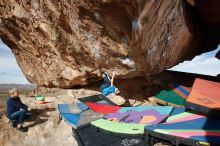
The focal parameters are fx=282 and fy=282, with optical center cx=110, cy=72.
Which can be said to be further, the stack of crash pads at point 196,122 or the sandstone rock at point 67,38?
the sandstone rock at point 67,38

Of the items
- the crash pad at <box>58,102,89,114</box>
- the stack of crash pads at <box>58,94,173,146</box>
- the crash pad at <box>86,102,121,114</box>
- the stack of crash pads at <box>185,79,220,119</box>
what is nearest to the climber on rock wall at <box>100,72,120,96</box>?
the stack of crash pads at <box>58,94,173,146</box>

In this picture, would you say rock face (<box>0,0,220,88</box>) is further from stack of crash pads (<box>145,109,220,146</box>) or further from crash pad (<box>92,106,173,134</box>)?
stack of crash pads (<box>145,109,220,146</box>)

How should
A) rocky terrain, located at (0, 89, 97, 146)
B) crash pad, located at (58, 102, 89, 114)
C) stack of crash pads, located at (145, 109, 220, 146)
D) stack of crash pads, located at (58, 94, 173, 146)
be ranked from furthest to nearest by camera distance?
crash pad, located at (58, 102, 89, 114), rocky terrain, located at (0, 89, 97, 146), stack of crash pads, located at (58, 94, 173, 146), stack of crash pads, located at (145, 109, 220, 146)

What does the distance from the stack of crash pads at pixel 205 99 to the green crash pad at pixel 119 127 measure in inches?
65.9

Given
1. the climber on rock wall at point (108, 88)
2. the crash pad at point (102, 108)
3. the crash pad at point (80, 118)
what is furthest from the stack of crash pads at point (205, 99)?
the climber on rock wall at point (108, 88)

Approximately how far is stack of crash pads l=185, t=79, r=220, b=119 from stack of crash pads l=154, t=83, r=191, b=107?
3.90ft

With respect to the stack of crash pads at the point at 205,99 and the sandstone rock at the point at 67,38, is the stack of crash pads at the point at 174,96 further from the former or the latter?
the sandstone rock at the point at 67,38

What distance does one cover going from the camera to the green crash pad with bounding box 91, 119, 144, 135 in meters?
7.02

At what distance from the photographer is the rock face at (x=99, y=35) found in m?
7.22

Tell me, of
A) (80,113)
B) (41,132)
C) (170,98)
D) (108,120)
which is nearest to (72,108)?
(80,113)

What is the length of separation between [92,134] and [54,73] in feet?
14.7

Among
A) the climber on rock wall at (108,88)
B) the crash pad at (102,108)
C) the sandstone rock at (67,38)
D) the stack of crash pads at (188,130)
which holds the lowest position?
the crash pad at (102,108)

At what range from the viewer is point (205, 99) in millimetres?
8000

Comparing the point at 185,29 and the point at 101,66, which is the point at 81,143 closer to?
the point at 101,66
